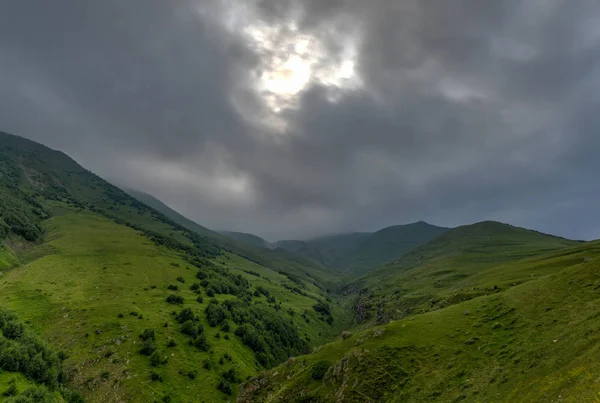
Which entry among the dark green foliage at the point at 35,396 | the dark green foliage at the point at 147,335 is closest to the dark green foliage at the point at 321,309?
the dark green foliage at the point at 147,335

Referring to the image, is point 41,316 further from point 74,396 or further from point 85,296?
point 74,396

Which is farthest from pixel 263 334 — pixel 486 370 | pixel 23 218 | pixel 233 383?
pixel 23 218

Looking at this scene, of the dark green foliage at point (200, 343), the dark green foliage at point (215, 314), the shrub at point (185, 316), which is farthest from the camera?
the dark green foliage at point (215, 314)

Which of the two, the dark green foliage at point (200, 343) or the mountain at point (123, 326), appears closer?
the mountain at point (123, 326)

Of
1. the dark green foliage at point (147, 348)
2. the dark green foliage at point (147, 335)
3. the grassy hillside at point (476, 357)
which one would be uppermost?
the grassy hillside at point (476, 357)

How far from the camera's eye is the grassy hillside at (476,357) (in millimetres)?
29203

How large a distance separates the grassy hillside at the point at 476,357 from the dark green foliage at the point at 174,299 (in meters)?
48.0

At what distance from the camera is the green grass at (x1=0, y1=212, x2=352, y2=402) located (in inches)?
2427

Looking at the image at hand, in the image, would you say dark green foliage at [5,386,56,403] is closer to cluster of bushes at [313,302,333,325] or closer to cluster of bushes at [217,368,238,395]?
cluster of bushes at [217,368,238,395]

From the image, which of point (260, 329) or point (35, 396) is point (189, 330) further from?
point (35, 396)

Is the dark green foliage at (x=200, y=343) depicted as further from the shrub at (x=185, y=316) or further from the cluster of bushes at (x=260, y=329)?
the cluster of bushes at (x=260, y=329)

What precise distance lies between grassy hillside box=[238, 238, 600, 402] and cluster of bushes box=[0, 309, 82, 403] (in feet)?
A: 110

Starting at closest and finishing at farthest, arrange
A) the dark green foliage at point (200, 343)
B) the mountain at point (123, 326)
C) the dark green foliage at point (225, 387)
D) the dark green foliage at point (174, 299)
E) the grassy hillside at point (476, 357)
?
the grassy hillside at point (476, 357) → the mountain at point (123, 326) → the dark green foliage at point (225, 387) → the dark green foliage at point (200, 343) → the dark green foliage at point (174, 299)

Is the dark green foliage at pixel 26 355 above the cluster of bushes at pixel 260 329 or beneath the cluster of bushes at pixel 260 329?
above
